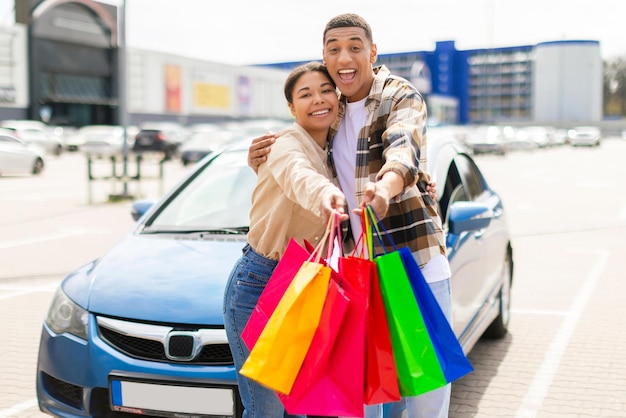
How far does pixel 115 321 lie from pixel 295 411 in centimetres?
157

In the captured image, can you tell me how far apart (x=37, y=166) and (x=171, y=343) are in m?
23.7

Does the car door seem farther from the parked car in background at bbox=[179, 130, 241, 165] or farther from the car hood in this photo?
the parked car in background at bbox=[179, 130, 241, 165]

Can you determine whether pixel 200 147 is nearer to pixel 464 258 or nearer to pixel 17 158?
pixel 17 158

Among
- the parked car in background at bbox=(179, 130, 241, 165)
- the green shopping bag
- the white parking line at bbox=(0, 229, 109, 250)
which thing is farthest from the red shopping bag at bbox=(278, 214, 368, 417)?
the parked car in background at bbox=(179, 130, 241, 165)

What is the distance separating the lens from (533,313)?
6902 millimetres

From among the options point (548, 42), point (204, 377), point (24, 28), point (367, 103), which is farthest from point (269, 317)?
point (548, 42)

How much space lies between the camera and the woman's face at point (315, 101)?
263 cm

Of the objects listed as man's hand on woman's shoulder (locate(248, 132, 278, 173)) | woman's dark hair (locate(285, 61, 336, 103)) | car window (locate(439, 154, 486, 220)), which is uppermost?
woman's dark hair (locate(285, 61, 336, 103))

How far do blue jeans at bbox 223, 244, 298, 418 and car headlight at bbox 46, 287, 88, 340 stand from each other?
110cm

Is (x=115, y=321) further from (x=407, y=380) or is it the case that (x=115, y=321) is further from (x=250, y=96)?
(x=250, y=96)

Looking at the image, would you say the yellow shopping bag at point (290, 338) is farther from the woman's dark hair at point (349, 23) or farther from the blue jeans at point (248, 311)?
the woman's dark hair at point (349, 23)

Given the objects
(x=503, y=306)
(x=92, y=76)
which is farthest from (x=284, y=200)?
(x=92, y=76)

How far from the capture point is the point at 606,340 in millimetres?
6012

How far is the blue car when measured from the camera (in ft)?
10.9
